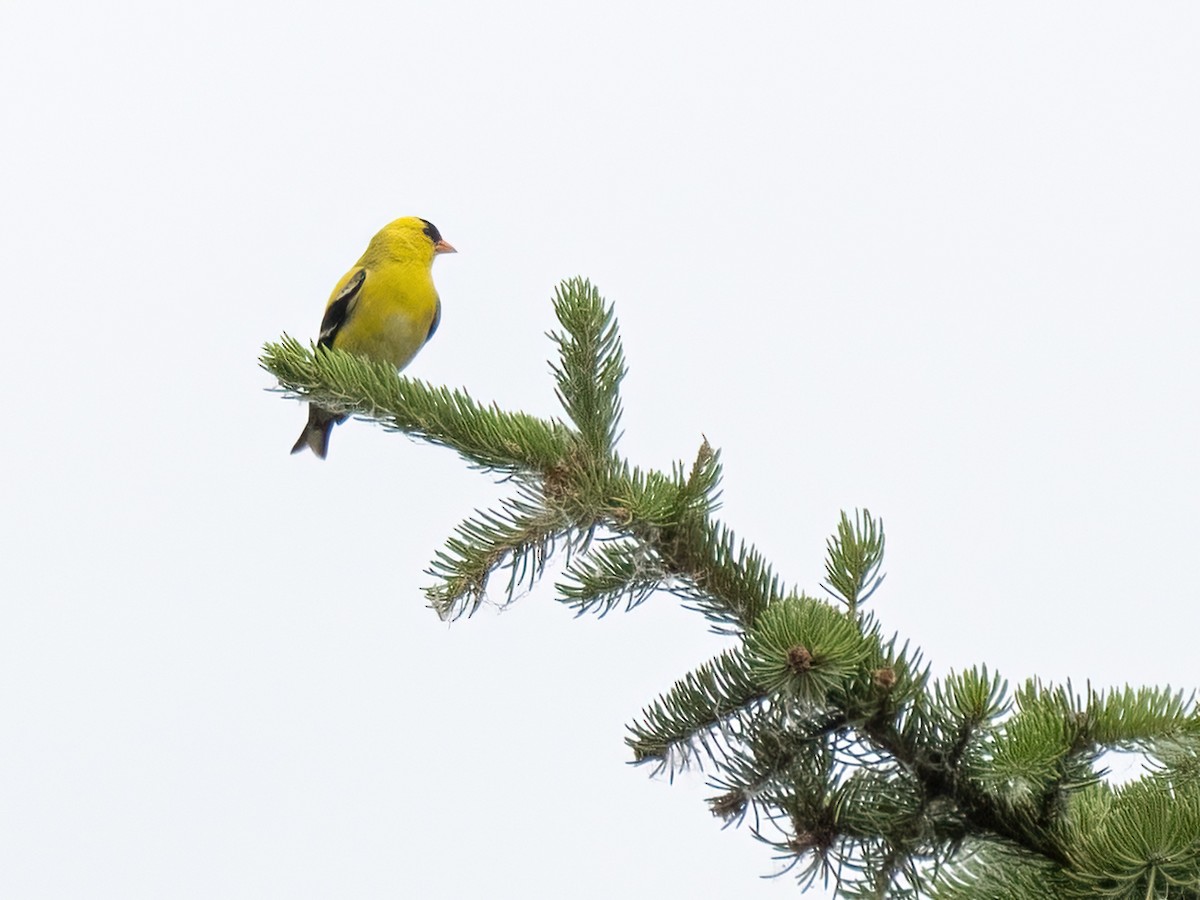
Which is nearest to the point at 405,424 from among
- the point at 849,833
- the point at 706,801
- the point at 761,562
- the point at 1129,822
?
the point at 761,562

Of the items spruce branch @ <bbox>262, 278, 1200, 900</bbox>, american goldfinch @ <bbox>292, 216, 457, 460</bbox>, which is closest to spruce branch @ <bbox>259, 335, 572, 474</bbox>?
spruce branch @ <bbox>262, 278, 1200, 900</bbox>

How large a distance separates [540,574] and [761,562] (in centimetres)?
44

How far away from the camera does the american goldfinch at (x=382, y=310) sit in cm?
650

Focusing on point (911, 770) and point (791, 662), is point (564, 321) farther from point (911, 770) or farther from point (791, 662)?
point (911, 770)

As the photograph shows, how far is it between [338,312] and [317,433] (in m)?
0.78

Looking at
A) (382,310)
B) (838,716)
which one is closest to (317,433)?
(382,310)

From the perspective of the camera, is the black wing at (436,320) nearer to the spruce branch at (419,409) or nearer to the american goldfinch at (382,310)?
the american goldfinch at (382,310)

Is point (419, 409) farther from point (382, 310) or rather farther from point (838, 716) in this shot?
point (382, 310)

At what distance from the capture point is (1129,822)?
176 centimetres

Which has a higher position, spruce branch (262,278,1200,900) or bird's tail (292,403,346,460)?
bird's tail (292,403,346,460)

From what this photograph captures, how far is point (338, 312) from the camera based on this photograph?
6.56m

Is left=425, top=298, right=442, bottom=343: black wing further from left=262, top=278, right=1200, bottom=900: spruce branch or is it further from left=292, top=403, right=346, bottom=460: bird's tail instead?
left=262, top=278, right=1200, bottom=900: spruce branch

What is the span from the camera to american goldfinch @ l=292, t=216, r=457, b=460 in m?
6.50

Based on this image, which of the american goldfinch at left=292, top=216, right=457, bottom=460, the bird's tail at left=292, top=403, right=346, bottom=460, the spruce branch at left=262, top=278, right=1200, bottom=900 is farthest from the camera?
the bird's tail at left=292, top=403, right=346, bottom=460
